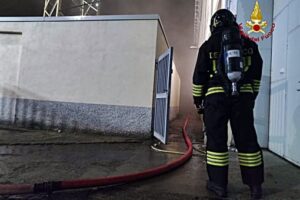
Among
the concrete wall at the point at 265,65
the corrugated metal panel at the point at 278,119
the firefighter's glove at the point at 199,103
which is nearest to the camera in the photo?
the firefighter's glove at the point at 199,103

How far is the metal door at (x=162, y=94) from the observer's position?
391cm

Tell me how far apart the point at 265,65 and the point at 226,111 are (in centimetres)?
239

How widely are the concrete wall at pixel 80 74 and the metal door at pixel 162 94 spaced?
0.46 ft

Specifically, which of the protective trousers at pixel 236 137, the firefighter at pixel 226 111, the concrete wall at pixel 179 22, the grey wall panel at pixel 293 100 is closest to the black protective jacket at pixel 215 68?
the firefighter at pixel 226 111

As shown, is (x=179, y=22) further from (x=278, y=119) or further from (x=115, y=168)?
(x=115, y=168)

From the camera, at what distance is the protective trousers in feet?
6.41

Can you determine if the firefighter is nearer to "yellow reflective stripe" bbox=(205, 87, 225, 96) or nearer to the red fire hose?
"yellow reflective stripe" bbox=(205, 87, 225, 96)

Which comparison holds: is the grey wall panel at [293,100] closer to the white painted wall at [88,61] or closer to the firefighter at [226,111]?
the firefighter at [226,111]

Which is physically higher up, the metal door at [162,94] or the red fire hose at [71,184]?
the metal door at [162,94]

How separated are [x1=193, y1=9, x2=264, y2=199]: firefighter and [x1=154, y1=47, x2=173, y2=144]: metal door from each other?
70.1 inches

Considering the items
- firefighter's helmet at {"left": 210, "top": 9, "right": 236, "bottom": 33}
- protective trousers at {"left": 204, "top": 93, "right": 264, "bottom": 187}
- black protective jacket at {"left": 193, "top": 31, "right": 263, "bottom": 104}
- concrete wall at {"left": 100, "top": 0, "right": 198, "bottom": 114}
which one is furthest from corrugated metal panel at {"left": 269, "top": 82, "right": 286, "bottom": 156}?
concrete wall at {"left": 100, "top": 0, "right": 198, "bottom": 114}

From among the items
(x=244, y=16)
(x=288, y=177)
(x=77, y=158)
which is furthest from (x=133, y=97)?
(x=288, y=177)

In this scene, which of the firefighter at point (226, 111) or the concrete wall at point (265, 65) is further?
the concrete wall at point (265, 65)

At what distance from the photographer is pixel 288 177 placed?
8.33ft
